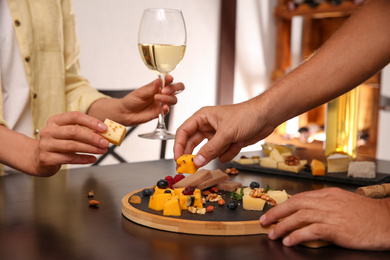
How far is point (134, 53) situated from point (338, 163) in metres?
2.51

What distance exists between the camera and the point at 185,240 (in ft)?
2.93

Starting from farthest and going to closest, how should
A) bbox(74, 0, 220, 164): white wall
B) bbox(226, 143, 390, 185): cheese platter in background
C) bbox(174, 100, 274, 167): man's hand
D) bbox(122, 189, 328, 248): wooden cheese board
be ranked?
bbox(74, 0, 220, 164): white wall, bbox(226, 143, 390, 185): cheese platter in background, bbox(174, 100, 274, 167): man's hand, bbox(122, 189, 328, 248): wooden cheese board

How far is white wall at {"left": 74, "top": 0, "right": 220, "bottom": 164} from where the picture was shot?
3424 millimetres

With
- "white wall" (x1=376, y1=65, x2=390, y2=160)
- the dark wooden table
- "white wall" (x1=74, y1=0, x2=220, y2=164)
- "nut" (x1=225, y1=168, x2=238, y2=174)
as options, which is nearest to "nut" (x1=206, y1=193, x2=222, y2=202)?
the dark wooden table

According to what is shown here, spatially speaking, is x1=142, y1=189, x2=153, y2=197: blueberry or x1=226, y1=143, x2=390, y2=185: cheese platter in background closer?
x1=142, y1=189, x2=153, y2=197: blueberry

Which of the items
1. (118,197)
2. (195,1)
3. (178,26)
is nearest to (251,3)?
(195,1)

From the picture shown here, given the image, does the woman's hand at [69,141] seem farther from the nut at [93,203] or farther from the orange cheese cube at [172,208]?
the orange cheese cube at [172,208]

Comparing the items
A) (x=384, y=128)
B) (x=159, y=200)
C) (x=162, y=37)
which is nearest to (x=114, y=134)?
(x=159, y=200)

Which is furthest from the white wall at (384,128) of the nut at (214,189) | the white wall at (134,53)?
the nut at (214,189)

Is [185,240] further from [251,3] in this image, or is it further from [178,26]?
[251,3]

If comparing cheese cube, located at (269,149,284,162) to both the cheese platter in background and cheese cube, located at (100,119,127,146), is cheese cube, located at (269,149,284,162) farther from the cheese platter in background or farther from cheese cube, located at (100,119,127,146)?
cheese cube, located at (100,119,127,146)

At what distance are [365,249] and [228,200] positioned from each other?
1.11ft

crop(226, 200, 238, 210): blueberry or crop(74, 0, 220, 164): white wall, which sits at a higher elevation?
crop(74, 0, 220, 164): white wall

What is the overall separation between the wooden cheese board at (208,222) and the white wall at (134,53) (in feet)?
8.37
